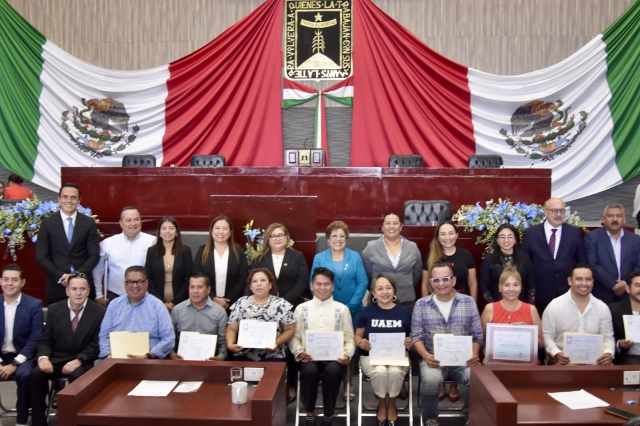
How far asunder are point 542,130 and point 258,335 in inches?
286

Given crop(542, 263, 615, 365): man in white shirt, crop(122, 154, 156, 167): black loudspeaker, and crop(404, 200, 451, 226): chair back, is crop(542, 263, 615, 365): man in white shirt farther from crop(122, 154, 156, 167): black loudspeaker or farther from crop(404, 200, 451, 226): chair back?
crop(122, 154, 156, 167): black loudspeaker

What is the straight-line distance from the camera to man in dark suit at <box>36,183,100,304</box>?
5258mm

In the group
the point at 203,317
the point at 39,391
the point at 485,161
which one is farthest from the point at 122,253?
the point at 485,161

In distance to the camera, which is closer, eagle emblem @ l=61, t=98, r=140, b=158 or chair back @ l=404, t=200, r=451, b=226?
chair back @ l=404, t=200, r=451, b=226

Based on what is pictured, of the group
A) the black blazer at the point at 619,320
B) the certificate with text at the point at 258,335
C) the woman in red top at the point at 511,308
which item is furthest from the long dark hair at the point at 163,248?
the black blazer at the point at 619,320

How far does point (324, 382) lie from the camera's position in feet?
14.4

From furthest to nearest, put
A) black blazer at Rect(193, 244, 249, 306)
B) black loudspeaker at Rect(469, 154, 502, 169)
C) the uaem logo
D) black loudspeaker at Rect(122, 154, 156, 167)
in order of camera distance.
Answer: the uaem logo → black loudspeaker at Rect(122, 154, 156, 167) → black loudspeaker at Rect(469, 154, 502, 169) → black blazer at Rect(193, 244, 249, 306)

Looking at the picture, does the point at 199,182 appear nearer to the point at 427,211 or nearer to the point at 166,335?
the point at 427,211

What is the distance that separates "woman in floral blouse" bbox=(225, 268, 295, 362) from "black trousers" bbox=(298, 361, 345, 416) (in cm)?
27

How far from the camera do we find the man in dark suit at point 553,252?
5.27 metres

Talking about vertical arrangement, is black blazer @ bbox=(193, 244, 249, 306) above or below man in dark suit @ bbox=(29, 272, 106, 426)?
above

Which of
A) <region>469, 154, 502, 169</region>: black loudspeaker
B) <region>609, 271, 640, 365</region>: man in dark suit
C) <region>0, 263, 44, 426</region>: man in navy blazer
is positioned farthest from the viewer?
<region>469, 154, 502, 169</region>: black loudspeaker

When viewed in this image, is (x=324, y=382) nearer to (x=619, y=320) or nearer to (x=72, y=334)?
(x=72, y=334)

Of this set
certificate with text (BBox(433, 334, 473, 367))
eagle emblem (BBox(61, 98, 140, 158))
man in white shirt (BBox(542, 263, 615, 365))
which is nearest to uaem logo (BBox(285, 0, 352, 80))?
eagle emblem (BBox(61, 98, 140, 158))
